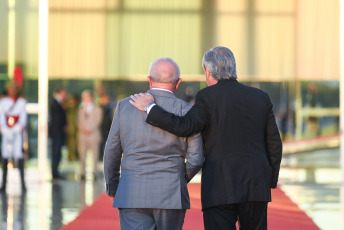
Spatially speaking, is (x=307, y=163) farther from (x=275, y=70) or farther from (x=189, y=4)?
(x=189, y=4)

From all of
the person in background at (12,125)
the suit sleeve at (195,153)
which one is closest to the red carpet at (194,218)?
the person in background at (12,125)

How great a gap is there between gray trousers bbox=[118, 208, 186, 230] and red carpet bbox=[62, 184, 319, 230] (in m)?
2.99

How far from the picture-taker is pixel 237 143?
4660mm

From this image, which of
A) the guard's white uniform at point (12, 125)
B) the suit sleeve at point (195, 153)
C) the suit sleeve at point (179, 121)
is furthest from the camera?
the guard's white uniform at point (12, 125)

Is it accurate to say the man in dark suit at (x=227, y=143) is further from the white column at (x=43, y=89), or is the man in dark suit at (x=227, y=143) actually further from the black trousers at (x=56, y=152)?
the black trousers at (x=56, y=152)

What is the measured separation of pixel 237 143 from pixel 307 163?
1320 centimetres

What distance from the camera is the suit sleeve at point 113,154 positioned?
476 cm

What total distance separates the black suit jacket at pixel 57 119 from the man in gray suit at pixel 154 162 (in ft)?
31.9

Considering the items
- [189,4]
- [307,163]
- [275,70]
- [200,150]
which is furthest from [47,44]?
[200,150]

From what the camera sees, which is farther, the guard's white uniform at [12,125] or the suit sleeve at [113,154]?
the guard's white uniform at [12,125]

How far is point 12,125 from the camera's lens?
11.9 m

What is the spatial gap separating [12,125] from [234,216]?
25.1ft

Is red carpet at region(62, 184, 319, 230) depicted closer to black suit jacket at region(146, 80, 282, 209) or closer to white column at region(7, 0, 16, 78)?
black suit jacket at region(146, 80, 282, 209)

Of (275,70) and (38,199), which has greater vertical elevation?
(275,70)
